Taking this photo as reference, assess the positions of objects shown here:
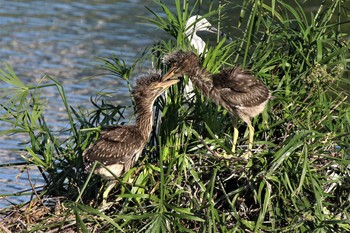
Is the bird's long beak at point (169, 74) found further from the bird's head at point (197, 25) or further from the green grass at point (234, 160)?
the bird's head at point (197, 25)

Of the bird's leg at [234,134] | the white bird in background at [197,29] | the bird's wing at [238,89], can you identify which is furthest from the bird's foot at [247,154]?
the white bird in background at [197,29]

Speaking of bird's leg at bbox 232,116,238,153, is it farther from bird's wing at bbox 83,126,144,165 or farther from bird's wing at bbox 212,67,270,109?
bird's wing at bbox 83,126,144,165

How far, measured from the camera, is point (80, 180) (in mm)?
7570

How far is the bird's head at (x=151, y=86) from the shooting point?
286 inches

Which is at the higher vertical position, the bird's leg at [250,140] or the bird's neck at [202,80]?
the bird's neck at [202,80]

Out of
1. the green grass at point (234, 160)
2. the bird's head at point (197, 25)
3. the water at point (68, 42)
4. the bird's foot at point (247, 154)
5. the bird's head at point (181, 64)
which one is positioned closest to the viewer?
the green grass at point (234, 160)

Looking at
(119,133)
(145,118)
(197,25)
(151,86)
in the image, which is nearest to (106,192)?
(119,133)

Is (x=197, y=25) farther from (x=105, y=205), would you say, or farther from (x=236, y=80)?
(x=105, y=205)

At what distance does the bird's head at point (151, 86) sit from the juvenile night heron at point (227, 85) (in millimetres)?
57

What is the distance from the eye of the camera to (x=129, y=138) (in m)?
7.16

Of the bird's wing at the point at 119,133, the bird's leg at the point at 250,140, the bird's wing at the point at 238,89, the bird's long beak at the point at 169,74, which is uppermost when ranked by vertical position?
the bird's long beak at the point at 169,74

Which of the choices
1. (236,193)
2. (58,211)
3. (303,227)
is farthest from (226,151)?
(58,211)

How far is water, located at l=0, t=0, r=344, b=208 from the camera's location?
518 inches

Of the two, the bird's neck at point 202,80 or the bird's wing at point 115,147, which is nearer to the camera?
the bird's wing at point 115,147
